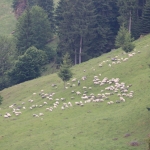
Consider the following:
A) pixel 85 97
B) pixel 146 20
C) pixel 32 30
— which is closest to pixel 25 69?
pixel 32 30

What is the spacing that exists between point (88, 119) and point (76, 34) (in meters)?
45.3

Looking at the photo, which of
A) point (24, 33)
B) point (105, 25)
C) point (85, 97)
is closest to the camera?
point (85, 97)

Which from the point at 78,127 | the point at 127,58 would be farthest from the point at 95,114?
the point at 127,58

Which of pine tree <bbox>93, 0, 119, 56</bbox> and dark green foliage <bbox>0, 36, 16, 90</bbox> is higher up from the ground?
pine tree <bbox>93, 0, 119, 56</bbox>

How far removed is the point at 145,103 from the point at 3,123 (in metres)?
20.4

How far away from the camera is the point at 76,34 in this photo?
92.3 meters

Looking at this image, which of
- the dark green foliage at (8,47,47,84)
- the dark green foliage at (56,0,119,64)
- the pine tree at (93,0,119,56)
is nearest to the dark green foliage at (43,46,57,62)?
the dark green foliage at (56,0,119,64)

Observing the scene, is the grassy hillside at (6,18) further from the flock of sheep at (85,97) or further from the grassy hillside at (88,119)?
the flock of sheep at (85,97)

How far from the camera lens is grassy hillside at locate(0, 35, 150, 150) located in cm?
4294

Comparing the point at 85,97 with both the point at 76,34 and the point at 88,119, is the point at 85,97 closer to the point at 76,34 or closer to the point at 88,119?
the point at 88,119

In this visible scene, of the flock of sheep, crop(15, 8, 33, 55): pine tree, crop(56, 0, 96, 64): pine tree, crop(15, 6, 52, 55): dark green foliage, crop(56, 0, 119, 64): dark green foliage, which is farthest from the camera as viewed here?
crop(15, 6, 52, 55): dark green foliage

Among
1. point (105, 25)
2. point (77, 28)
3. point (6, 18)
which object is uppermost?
point (77, 28)

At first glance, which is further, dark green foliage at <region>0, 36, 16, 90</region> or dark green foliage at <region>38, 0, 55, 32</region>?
dark green foliage at <region>38, 0, 55, 32</region>

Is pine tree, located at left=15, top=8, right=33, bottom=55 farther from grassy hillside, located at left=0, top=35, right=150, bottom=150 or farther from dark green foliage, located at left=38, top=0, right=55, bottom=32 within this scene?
grassy hillside, located at left=0, top=35, right=150, bottom=150
